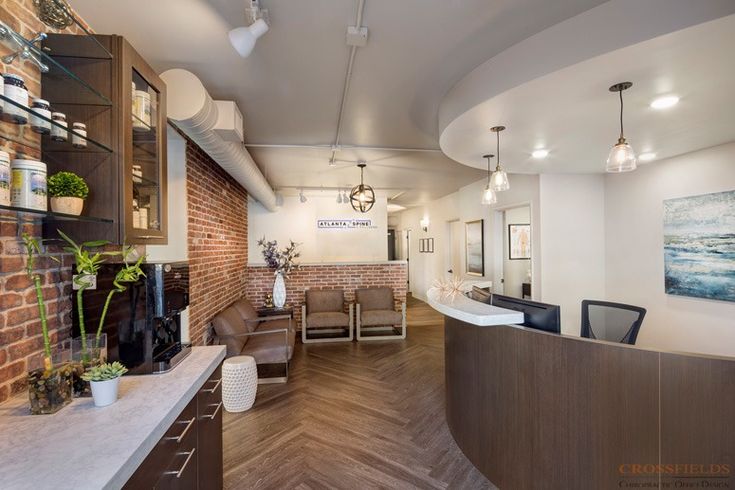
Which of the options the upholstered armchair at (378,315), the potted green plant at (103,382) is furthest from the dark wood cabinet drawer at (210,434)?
the upholstered armchair at (378,315)

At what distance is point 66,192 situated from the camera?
1.21 m

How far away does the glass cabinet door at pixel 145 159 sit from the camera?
5.04 ft

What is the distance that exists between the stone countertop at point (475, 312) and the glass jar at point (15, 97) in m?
2.23

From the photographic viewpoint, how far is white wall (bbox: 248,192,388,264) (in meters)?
6.24

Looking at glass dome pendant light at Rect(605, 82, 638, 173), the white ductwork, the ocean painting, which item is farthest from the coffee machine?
the ocean painting

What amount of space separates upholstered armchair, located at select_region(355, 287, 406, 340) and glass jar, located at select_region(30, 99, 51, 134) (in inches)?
173

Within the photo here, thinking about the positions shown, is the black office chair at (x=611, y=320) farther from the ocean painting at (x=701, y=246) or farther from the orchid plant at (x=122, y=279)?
the orchid plant at (x=122, y=279)

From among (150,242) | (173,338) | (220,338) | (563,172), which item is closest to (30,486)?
(173,338)

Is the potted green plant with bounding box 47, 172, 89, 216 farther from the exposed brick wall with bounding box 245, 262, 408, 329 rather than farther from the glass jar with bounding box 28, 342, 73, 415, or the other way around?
the exposed brick wall with bounding box 245, 262, 408, 329

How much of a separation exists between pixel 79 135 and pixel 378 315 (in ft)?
14.5

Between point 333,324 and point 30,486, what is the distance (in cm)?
435

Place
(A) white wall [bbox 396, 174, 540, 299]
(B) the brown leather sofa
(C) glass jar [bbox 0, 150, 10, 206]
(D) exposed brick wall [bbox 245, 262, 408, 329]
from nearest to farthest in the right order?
(C) glass jar [bbox 0, 150, 10, 206] → (B) the brown leather sofa → (A) white wall [bbox 396, 174, 540, 299] → (D) exposed brick wall [bbox 245, 262, 408, 329]

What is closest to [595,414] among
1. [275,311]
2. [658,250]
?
[658,250]

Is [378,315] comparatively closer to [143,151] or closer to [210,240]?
[210,240]
